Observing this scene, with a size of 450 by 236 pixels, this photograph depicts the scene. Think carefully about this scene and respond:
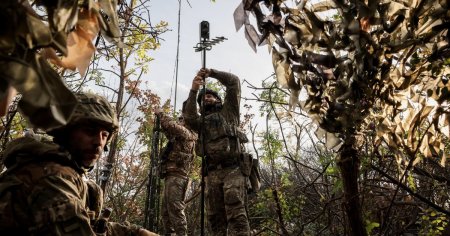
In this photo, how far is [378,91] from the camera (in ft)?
5.44

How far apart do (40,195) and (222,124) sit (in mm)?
3286

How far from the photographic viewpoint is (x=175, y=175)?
5953mm

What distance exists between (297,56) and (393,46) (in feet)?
1.20

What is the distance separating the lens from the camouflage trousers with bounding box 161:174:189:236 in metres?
5.68

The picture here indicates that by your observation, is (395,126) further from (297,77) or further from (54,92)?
(54,92)

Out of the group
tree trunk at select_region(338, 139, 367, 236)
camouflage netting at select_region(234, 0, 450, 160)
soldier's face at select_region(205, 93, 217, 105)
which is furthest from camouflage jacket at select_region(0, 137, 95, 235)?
soldier's face at select_region(205, 93, 217, 105)

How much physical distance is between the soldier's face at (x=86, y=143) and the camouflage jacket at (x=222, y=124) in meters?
2.49

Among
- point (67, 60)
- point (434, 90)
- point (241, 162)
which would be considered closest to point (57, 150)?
point (67, 60)

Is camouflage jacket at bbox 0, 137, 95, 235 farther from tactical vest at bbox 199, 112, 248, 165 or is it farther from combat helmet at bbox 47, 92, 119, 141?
tactical vest at bbox 199, 112, 248, 165

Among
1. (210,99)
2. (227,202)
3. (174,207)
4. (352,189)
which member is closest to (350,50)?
(352,189)

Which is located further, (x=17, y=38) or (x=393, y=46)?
(x=393, y=46)

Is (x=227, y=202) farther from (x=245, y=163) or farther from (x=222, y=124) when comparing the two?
(x=222, y=124)

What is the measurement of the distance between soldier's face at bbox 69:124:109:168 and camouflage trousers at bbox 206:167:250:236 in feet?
8.09

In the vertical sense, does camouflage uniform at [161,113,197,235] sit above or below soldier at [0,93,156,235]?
above
